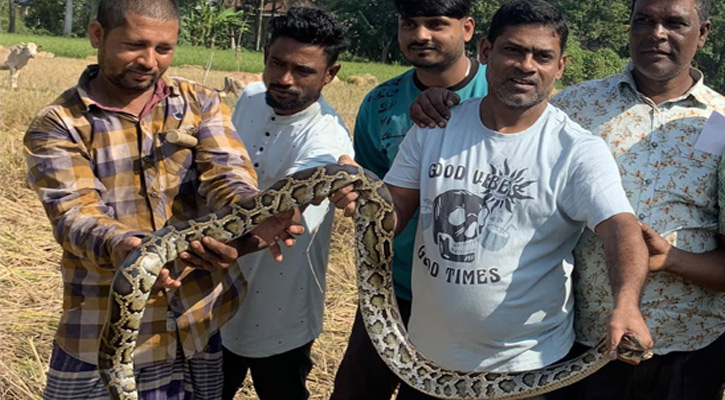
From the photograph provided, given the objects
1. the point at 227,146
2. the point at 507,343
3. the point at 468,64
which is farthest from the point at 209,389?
the point at 468,64

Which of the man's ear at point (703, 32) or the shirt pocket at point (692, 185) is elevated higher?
Result: the man's ear at point (703, 32)

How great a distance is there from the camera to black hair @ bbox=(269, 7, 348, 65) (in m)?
4.48

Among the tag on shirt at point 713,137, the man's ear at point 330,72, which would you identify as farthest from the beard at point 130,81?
the tag on shirt at point 713,137

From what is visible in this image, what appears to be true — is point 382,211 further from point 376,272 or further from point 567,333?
point 567,333

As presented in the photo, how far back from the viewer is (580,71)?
5572 centimetres

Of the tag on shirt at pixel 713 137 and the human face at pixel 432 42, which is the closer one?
the tag on shirt at pixel 713 137

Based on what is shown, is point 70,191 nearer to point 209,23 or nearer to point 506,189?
point 506,189

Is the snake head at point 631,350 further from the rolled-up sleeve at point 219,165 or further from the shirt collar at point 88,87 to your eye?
the shirt collar at point 88,87

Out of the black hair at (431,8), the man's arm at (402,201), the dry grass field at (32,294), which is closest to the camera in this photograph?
the man's arm at (402,201)

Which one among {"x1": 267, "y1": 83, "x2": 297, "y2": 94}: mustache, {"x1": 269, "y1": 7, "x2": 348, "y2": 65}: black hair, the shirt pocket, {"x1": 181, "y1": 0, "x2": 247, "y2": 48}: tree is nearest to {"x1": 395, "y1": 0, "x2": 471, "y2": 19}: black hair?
{"x1": 269, "y1": 7, "x2": 348, "y2": 65}: black hair

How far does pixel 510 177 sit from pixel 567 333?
84cm

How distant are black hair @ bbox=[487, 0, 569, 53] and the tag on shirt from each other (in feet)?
2.91

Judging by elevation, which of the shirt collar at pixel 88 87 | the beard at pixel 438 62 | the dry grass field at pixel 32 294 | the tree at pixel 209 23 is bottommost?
the tree at pixel 209 23

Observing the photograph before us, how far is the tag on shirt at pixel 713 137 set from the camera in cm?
387
